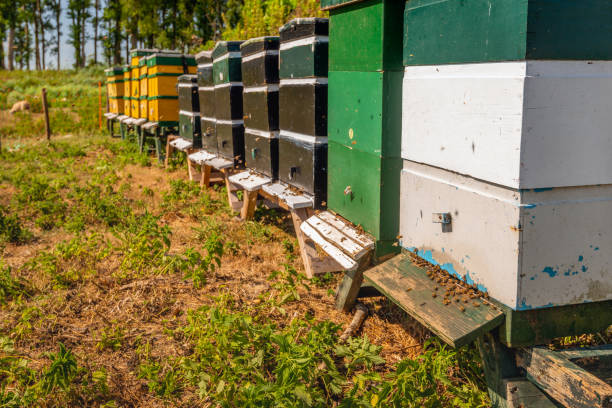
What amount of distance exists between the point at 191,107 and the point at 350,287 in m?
5.60

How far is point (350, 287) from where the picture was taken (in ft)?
12.0

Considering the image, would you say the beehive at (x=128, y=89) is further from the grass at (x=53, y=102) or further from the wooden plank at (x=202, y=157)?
the wooden plank at (x=202, y=157)

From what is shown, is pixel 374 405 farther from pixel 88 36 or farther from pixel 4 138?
pixel 88 36

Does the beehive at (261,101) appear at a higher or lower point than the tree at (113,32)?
lower

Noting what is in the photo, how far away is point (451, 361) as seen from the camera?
295 cm

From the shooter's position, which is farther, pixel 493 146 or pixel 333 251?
pixel 333 251

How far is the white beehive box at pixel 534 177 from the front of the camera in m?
2.04

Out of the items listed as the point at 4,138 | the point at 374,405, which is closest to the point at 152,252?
the point at 374,405

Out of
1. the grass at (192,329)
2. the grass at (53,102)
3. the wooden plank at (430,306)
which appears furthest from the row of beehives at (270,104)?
the grass at (53,102)

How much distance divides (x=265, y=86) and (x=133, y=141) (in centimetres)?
975

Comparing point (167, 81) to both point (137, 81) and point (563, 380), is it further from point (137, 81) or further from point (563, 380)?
point (563, 380)

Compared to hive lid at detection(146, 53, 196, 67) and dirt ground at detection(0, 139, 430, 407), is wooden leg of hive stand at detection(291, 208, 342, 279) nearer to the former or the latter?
dirt ground at detection(0, 139, 430, 407)

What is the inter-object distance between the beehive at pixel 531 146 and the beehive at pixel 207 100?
5.15m

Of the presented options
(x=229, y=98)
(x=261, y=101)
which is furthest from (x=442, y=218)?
(x=229, y=98)
